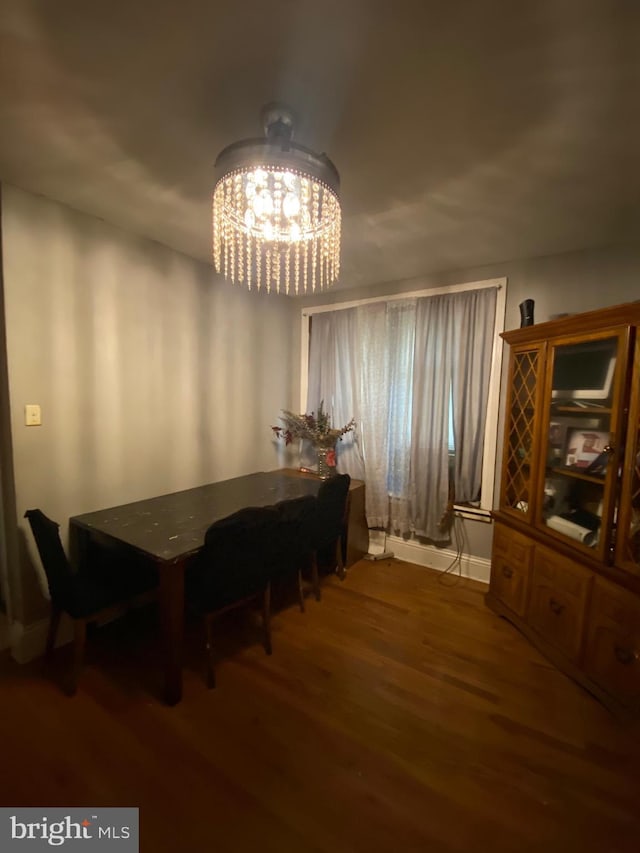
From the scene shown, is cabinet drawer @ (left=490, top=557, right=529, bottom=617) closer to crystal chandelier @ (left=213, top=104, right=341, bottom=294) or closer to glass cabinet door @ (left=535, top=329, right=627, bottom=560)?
glass cabinet door @ (left=535, top=329, right=627, bottom=560)

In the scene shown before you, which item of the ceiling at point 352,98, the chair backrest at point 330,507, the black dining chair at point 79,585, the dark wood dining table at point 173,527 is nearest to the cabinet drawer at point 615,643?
the chair backrest at point 330,507

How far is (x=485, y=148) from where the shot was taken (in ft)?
4.72

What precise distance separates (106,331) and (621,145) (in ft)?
8.31

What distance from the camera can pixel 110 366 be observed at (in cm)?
219

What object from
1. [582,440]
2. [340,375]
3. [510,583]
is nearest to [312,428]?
[340,375]

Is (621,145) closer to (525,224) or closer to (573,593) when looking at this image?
(525,224)

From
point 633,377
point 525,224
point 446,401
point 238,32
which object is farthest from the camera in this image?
point 446,401

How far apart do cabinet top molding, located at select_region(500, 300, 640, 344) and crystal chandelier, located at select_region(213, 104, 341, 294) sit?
1262 mm

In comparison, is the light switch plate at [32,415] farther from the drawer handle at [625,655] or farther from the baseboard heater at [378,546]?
the drawer handle at [625,655]

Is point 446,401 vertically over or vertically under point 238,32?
under

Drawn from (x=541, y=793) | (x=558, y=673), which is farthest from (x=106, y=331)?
(x=558, y=673)

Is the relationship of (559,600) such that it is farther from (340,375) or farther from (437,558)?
(340,375)

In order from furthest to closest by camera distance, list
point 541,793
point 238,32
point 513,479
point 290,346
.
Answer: point 290,346 < point 513,479 < point 541,793 < point 238,32

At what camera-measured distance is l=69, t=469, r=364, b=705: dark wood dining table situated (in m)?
1.64
